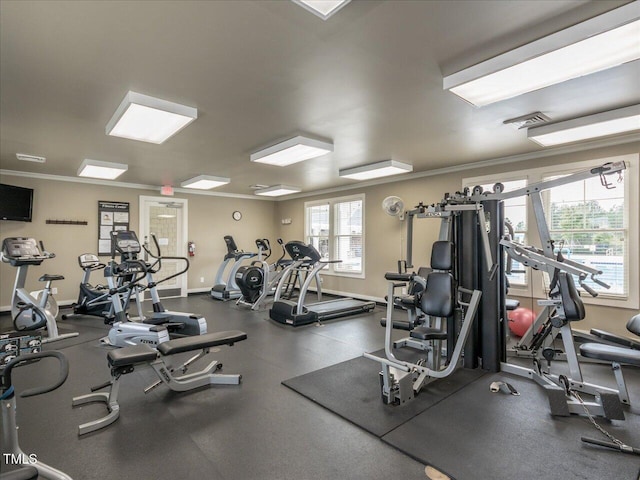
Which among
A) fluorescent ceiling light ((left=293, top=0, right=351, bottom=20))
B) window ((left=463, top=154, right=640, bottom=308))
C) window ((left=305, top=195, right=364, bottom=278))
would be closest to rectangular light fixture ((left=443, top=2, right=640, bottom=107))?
fluorescent ceiling light ((left=293, top=0, right=351, bottom=20))

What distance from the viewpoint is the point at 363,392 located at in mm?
2805

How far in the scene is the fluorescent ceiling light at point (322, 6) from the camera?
1665 millimetres

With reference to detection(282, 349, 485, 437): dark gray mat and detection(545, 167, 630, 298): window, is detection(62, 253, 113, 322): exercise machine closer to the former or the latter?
detection(282, 349, 485, 437): dark gray mat

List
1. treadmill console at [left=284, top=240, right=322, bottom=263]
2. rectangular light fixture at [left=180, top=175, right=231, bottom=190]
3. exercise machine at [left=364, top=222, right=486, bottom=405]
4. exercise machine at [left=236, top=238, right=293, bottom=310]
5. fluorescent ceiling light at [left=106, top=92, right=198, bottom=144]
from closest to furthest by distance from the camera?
exercise machine at [left=364, top=222, right=486, bottom=405]
fluorescent ceiling light at [left=106, top=92, right=198, bottom=144]
treadmill console at [left=284, top=240, right=322, bottom=263]
rectangular light fixture at [left=180, top=175, right=231, bottom=190]
exercise machine at [left=236, top=238, right=293, bottom=310]

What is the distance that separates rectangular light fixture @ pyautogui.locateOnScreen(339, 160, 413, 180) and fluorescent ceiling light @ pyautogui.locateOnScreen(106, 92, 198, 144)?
299cm

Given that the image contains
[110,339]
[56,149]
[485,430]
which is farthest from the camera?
[56,149]

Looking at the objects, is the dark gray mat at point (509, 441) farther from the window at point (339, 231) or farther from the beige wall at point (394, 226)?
the window at point (339, 231)

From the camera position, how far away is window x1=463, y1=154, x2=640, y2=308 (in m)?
3.91

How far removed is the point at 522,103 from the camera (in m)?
→ 2.96

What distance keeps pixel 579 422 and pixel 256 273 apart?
17.1 feet

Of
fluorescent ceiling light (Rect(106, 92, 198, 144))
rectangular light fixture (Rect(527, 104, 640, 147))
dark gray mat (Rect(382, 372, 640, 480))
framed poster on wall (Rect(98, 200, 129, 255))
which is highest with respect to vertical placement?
rectangular light fixture (Rect(527, 104, 640, 147))

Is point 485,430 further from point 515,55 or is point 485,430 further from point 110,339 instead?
point 110,339

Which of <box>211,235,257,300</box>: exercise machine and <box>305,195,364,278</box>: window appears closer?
<box>211,235,257,300</box>: exercise machine

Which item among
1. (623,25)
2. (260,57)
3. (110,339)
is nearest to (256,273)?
(110,339)
